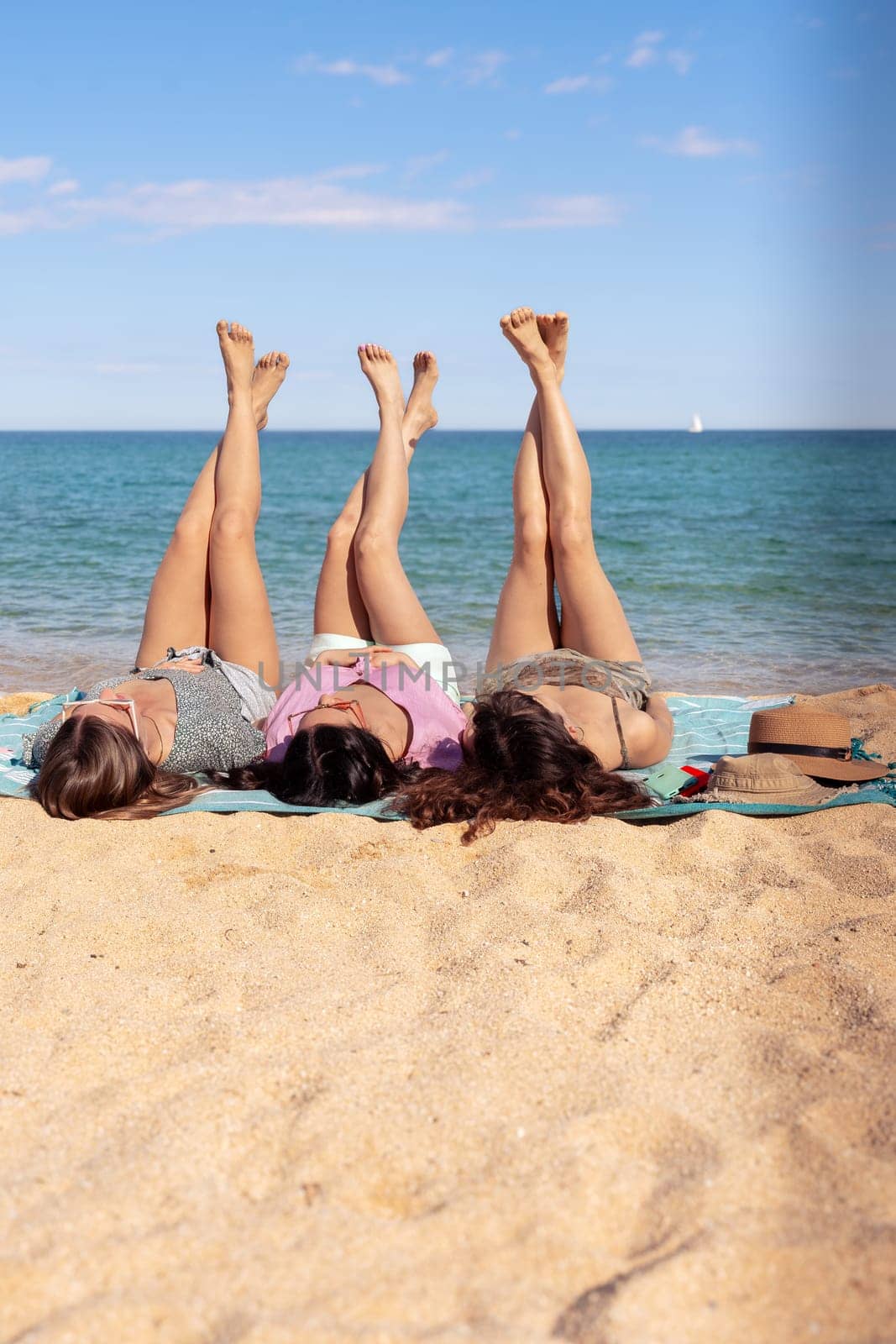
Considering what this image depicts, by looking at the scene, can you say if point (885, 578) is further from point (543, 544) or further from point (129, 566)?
point (129, 566)

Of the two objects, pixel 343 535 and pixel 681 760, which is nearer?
pixel 681 760

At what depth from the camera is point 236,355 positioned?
5.33 m

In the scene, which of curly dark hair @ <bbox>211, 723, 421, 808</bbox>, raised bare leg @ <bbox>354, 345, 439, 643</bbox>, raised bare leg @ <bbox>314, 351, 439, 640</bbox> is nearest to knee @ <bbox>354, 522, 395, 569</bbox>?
raised bare leg @ <bbox>354, 345, 439, 643</bbox>

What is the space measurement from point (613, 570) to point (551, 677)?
920 cm

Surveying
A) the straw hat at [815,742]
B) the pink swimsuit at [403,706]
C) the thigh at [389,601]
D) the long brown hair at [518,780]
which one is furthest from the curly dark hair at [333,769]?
the straw hat at [815,742]

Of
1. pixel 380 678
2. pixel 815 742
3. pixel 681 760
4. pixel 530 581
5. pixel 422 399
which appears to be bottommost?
pixel 681 760

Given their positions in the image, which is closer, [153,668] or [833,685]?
[153,668]

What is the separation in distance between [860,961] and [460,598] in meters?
8.86

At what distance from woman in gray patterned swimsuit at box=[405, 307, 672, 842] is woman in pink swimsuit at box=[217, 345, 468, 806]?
24 centimetres

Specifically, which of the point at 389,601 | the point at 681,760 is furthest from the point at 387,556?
the point at 681,760

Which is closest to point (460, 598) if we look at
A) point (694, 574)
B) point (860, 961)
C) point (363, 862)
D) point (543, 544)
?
point (694, 574)

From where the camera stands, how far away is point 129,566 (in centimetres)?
1351

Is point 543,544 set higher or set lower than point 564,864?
higher

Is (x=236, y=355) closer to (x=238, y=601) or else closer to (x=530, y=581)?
(x=238, y=601)
